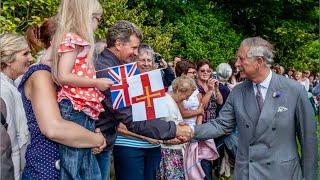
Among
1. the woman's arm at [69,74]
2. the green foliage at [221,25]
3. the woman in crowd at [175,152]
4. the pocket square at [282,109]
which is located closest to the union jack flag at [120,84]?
the woman's arm at [69,74]

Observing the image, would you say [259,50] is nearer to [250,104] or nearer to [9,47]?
[250,104]

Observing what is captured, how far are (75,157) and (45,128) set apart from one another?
1.01 ft

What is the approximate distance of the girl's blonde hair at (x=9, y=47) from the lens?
426 centimetres

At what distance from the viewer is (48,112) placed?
140 inches

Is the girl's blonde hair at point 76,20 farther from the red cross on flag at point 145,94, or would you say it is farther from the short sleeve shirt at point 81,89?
the red cross on flag at point 145,94

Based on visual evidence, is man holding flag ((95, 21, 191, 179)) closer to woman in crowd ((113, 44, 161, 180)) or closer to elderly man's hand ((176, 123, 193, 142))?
elderly man's hand ((176, 123, 193, 142))

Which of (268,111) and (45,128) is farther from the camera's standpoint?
(268,111)

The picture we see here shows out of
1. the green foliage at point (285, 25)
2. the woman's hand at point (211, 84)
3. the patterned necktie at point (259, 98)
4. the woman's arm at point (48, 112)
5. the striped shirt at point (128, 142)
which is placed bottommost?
the green foliage at point (285, 25)

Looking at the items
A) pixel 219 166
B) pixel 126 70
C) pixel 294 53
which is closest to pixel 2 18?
pixel 126 70

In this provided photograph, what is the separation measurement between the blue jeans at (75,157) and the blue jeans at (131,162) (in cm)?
203

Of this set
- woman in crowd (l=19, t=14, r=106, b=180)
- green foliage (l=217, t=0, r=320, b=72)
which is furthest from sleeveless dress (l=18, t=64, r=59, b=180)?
green foliage (l=217, t=0, r=320, b=72)

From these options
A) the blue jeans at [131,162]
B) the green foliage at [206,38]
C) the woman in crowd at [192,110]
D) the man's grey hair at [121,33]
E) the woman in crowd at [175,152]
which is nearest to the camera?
the man's grey hair at [121,33]

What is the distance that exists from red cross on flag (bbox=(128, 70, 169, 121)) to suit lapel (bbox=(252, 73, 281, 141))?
2.55 ft

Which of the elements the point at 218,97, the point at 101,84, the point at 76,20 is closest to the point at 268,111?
→ the point at 101,84
